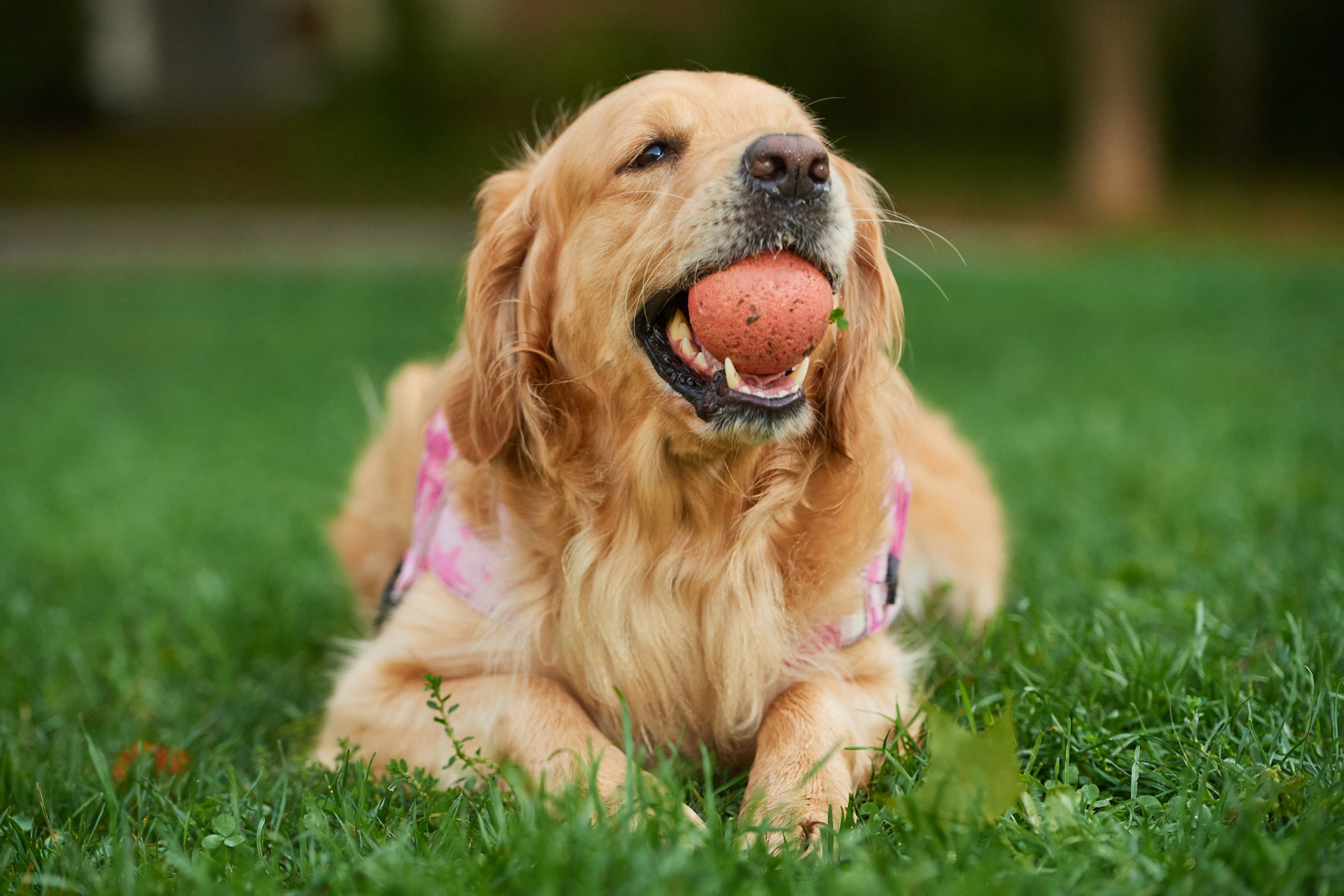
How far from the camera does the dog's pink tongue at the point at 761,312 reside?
2.28m

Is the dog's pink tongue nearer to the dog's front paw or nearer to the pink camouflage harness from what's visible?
the pink camouflage harness

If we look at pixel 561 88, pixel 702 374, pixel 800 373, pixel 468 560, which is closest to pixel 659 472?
pixel 702 374

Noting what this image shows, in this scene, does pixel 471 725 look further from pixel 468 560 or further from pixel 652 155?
pixel 652 155

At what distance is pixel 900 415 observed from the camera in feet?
9.06

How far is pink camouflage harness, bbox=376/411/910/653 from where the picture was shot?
2605mm

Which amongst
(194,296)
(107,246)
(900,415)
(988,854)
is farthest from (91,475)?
(107,246)

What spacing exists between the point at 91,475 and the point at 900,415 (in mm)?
4641

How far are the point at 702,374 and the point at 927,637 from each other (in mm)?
1033

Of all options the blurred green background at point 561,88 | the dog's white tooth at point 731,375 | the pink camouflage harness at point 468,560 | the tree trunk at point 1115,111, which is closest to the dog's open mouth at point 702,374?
the dog's white tooth at point 731,375

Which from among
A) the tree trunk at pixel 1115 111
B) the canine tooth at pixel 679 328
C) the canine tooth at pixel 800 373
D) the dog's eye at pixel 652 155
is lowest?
the tree trunk at pixel 1115 111

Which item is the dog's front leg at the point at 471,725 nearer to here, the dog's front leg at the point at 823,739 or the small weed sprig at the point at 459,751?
the small weed sprig at the point at 459,751

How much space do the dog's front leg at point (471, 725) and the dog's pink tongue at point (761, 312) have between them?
0.80m

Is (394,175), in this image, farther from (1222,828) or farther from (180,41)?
(1222,828)

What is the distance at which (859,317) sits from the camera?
2.70m
